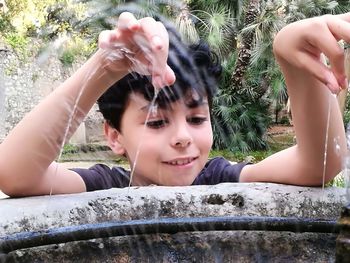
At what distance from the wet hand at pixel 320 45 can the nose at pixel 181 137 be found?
0.20 m

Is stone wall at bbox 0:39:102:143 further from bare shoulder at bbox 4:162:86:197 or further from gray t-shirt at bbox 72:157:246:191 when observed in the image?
bare shoulder at bbox 4:162:86:197

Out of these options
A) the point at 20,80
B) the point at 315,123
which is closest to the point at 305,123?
the point at 315,123

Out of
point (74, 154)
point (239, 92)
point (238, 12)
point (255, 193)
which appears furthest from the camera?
point (238, 12)

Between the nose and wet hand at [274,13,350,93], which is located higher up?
wet hand at [274,13,350,93]

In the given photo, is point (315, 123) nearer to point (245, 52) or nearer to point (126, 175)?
point (126, 175)

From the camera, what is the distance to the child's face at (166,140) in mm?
808

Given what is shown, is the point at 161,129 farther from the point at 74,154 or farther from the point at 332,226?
the point at 74,154

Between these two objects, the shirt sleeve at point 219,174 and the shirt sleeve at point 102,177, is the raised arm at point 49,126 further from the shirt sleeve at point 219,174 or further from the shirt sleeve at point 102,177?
the shirt sleeve at point 219,174

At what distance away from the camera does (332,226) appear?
678 millimetres

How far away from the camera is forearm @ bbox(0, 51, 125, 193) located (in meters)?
0.73

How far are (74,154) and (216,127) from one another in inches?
92.0

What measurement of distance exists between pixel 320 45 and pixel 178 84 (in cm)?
34

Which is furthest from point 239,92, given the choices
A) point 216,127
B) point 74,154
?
point 74,154

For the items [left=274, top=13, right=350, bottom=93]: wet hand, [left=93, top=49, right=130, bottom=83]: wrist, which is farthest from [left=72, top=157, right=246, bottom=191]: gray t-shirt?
[left=274, top=13, right=350, bottom=93]: wet hand
